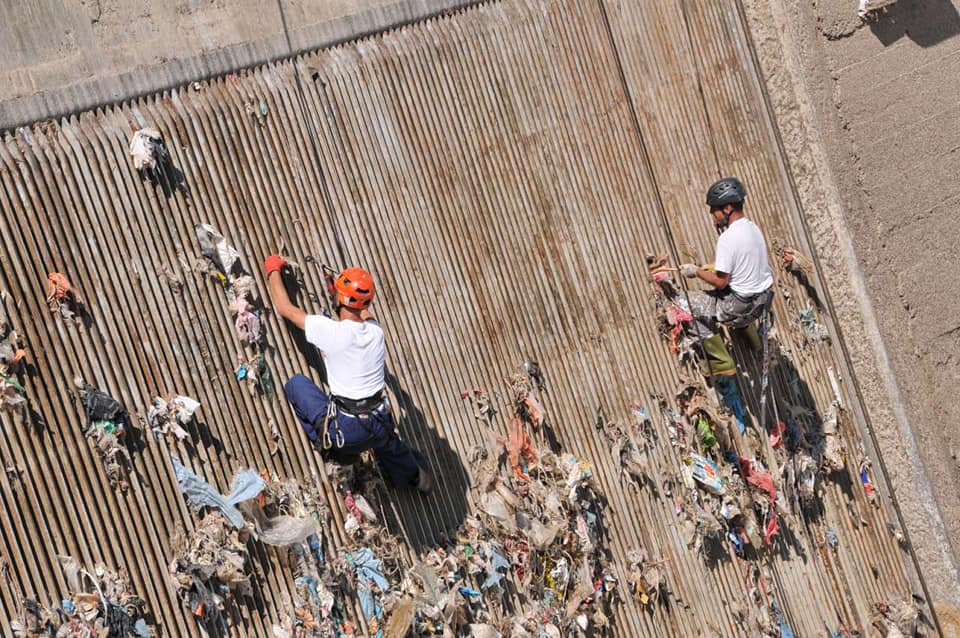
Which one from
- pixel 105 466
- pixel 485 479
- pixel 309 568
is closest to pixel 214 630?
pixel 309 568

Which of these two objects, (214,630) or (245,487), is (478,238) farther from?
(214,630)

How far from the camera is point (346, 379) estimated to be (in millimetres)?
6305

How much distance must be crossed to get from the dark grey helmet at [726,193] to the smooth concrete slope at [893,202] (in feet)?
3.73

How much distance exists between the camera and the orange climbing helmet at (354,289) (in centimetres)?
638

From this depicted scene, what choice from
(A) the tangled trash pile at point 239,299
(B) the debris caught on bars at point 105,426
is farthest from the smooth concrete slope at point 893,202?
(B) the debris caught on bars at point 105,426

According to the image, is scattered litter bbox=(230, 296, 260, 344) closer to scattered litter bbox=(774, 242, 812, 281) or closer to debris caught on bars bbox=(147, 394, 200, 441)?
debris caught on bars bbox=(147, 394, 200, 441)

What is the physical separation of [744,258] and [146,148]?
4.30 m

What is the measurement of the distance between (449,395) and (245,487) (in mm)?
1599

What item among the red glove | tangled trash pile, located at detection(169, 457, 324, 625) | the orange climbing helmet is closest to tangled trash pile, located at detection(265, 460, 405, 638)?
tangled trash pile, located at detection(169, 457, 324, 625)

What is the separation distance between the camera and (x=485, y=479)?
7188mm

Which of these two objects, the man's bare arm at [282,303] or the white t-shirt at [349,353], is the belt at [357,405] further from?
the man's bare arm at [282,303]

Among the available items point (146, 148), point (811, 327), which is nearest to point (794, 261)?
point (811, 327)

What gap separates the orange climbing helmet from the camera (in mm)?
6375

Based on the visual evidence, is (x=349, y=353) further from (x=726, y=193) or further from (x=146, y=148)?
(x=726, y=193)
